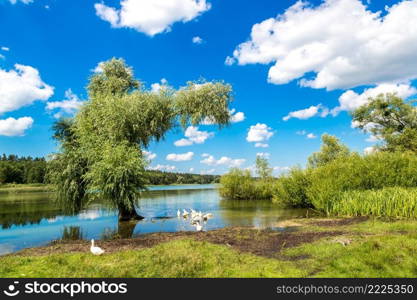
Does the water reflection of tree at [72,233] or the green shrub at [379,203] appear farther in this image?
the green shrub at [379,203]

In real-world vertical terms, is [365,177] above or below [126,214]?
above

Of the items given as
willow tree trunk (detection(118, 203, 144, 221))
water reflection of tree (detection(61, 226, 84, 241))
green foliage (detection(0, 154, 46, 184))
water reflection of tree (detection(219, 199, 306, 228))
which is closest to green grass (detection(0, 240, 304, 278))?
water reflection of tree (detection(61, 226, 84, 241))

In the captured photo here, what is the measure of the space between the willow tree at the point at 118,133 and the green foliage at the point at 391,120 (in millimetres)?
33553

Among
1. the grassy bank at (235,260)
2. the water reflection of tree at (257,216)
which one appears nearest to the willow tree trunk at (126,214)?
the water reflection of tree at (257,216)

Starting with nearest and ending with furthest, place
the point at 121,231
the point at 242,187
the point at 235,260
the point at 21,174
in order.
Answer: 1. the point at 235,260
2. the point at 121,231
3. the point at 242,187
4. the point at 21,174

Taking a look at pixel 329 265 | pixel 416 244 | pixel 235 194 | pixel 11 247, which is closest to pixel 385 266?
pixel 329 265

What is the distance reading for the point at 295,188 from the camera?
3212 cm

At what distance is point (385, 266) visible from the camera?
7.90 metres

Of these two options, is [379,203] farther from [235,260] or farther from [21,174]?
[21,174]

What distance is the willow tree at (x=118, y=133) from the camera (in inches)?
829

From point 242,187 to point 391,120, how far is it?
27.1m

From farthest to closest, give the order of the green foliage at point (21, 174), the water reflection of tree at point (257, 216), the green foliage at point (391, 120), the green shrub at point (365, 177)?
1. the green foliage at point (21, 174)
2. the green foliage at point (391, 120)
3. the green shrub at point (365, 177)
4. the water reflection of tree at point (257, 216)

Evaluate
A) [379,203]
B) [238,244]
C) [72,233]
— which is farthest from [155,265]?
[379,203]

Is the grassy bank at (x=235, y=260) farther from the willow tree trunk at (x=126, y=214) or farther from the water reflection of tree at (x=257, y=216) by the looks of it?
the willow tree trunk at (x=126, y=214)
